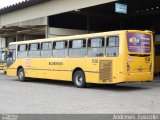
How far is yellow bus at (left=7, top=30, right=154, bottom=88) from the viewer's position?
16.3m

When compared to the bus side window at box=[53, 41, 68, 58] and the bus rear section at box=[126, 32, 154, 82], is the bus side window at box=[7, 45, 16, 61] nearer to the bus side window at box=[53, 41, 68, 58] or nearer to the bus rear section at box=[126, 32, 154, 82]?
the bus side window at box=[53, 41, 68, 58]

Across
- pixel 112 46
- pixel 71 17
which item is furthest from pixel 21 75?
pixel 71 17

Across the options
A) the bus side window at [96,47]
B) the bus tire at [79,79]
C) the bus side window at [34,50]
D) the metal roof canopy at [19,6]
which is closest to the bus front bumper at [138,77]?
the bus side window at [96,47]

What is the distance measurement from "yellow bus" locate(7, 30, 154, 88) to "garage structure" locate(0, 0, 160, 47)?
19.5ft

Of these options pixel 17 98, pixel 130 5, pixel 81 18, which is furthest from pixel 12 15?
pixel 17 98

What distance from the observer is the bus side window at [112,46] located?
16453mm

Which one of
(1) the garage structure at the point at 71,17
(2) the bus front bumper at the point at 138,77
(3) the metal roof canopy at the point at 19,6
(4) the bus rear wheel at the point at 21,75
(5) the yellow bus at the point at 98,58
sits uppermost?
(3) the metal roof canopy at the point at 19,6

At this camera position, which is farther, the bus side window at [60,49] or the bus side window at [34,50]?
the bus side window at [34,50]

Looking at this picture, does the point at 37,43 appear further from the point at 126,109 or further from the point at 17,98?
the point at 126,109

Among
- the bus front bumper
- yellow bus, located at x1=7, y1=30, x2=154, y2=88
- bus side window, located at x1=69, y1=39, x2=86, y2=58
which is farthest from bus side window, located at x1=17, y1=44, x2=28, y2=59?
the bus front bumper

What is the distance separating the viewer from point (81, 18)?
34.1 m

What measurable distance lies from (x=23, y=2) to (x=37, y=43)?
9.98 m

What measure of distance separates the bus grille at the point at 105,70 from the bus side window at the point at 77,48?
1.54 metres

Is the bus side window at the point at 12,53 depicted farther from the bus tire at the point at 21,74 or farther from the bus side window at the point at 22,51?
the bus tire at the point at 21,74
